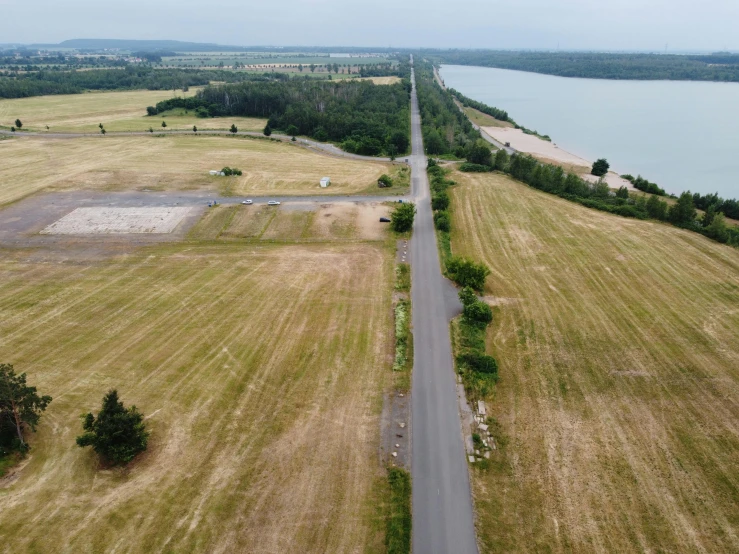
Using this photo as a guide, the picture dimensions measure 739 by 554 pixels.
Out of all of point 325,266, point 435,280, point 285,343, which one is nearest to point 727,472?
point 435,280

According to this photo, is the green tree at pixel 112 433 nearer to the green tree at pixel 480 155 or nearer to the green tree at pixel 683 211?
the green tree at pixel 683 211

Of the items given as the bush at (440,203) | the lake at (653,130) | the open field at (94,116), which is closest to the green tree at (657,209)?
the lake at (653,130)

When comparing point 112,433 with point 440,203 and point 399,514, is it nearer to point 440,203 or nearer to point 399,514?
point 399,514

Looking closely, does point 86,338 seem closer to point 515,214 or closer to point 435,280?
point 435,280

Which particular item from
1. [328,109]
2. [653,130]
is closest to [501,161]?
[328,109]

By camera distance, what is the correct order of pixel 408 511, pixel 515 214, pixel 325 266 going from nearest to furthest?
pixel 408 511 → pixel 325 266 → pixel 515 214

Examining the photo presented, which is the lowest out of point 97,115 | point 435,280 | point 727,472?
point 727,472
